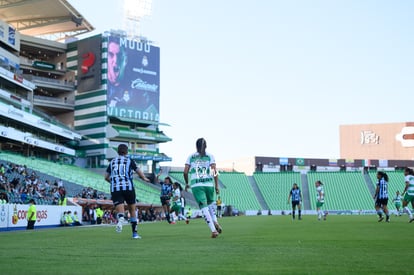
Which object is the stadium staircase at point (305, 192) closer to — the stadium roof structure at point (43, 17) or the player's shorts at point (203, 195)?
the stadium roof structure at point (43, 17)

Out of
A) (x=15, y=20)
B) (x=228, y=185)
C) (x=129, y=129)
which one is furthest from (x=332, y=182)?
(x=15, y=20)

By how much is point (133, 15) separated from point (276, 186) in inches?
1208

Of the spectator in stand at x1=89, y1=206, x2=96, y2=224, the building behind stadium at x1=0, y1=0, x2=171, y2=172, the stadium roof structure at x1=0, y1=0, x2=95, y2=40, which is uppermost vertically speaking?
the stadium roof structure at x1=0, y1=0, x2=95, y2=40

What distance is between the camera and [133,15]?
79125mm

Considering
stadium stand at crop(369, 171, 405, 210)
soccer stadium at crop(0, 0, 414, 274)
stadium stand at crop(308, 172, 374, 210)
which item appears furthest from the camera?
stadium stand at crop(369, 171, 405, 210)

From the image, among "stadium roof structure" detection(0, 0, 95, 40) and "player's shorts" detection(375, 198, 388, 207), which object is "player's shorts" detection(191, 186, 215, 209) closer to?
"player's shorts" detection(375, 198, 388, 207)

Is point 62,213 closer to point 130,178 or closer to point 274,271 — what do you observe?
point 130,178

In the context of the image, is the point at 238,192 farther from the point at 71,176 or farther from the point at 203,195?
the point at 203,195

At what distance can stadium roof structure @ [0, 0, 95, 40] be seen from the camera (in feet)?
220

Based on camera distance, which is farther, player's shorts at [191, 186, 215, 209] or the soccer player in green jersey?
the soccer player in green jersey

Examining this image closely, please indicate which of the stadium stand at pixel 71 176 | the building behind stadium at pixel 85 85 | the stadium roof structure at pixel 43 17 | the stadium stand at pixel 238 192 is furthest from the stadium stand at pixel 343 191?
the stadium roof structure at pixel 43 17

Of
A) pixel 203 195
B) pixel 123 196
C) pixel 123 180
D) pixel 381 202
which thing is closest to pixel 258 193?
pixel 381 202

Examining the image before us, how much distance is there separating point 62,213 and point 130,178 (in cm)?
2079

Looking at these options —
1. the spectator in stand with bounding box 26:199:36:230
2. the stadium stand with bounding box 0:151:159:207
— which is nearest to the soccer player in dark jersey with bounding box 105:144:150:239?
the spectator in stand with bounding box 26:199:36:230
